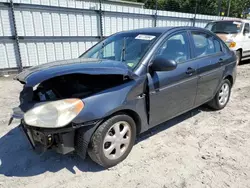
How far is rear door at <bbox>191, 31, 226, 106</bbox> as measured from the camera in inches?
138

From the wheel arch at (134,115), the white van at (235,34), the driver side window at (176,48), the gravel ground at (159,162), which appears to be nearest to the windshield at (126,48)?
the driver side window at (176,48)

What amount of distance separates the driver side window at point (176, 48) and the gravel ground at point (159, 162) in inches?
47.9

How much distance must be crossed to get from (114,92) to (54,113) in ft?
2.26

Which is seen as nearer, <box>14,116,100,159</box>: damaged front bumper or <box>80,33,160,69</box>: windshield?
<box>14,116,100,159</box>: damaged front bumper

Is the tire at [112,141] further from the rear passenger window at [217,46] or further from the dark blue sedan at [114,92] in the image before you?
the rear passenger window at [217,46]

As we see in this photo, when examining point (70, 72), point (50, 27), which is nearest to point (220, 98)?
point (70, 72)

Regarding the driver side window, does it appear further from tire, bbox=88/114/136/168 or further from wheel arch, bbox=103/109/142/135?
tire, bbox=88/114/136/168

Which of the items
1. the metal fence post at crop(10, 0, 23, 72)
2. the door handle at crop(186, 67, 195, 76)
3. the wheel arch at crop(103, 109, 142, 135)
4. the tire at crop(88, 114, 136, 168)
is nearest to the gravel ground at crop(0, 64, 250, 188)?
the tire at crop(88, 114, 136, 168)

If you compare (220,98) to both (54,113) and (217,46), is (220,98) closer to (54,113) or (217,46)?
(217,46)

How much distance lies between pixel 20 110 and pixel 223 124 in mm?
3284

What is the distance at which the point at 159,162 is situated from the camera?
268 cm

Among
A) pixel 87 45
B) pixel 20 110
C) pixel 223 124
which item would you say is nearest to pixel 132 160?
pixel 20 110

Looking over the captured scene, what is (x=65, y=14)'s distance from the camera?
786 cm

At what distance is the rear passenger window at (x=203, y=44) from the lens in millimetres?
3527
